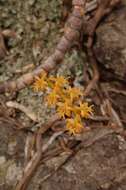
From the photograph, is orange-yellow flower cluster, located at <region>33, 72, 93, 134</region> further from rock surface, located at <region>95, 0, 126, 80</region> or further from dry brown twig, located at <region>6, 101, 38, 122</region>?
rock surface, located at <region>95, 0, 126, 80</region>

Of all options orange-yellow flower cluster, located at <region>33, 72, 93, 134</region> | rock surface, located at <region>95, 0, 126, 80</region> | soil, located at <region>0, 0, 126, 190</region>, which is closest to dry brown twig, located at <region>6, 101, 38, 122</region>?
soil, located at <region>0, 0, 126, 190</region>

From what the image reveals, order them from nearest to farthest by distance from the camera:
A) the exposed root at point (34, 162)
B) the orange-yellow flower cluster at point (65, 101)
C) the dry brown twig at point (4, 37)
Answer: the orange-yellow flower cluster at point (65, 101)
the exposed root at point (34, 162)
the dry brown twig at point (4, 37)

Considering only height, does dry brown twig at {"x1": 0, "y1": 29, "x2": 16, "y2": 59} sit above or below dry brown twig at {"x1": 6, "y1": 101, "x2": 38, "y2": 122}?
above

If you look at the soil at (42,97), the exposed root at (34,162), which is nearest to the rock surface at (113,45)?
the soil at (42,97)

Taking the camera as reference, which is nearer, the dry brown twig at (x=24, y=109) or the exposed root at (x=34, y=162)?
the exposed root at (x=34, y=162)

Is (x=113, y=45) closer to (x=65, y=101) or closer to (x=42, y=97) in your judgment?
(x=42, y=97)

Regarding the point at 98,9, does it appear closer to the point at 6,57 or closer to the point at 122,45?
the point at 122,45

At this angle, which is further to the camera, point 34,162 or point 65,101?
point 34,162

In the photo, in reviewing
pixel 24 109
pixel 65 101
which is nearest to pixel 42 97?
pixel 24 109

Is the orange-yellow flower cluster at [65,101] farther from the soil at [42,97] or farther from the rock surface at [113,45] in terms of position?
the rock surface at [113,45]
